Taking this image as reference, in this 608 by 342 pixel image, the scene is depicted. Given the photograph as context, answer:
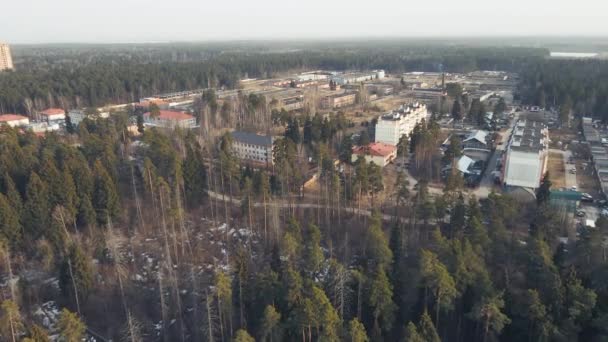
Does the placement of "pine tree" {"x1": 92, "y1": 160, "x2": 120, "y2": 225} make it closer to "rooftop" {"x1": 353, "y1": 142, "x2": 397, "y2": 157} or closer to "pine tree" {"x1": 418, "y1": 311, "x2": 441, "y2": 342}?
"pine tree" {"x1": 418, "y1": 311, "x2": 441, "y2": 342}

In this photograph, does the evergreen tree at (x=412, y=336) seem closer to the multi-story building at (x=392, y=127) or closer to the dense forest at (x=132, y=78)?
the multi-story building at (x=392, y=127)

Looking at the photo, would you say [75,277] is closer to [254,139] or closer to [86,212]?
[86,212]

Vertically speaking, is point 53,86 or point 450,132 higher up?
point 53,86

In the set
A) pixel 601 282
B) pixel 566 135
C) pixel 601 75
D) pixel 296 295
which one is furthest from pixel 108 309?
pixel 601 75

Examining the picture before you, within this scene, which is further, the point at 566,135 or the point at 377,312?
the point at 566,135

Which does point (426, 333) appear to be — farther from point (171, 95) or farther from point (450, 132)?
point (171, 95)

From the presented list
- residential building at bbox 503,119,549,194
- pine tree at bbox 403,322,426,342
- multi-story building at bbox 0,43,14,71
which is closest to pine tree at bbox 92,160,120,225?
pine tree at bbox 403,322,426,342

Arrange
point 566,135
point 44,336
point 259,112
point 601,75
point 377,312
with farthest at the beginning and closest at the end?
point 601,75
point 259,112
point 566,135
point 377,312
point 44,336

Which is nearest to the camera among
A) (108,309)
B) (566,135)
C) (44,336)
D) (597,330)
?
(44,336)

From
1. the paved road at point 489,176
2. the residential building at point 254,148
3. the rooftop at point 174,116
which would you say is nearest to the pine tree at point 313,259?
the paved road at point 489,176
